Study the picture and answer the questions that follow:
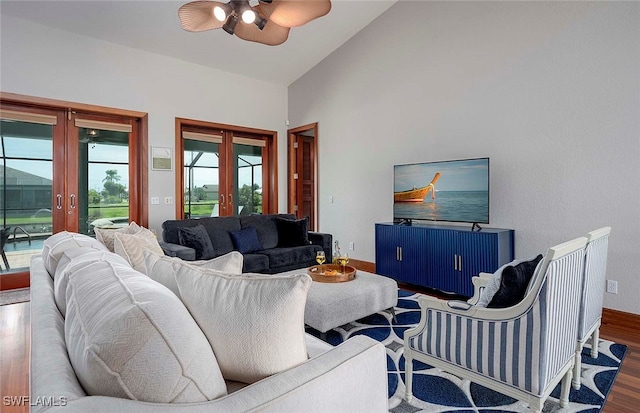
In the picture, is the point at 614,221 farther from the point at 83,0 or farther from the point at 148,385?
the point at 83,0

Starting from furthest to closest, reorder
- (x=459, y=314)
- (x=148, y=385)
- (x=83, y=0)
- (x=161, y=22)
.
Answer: (x=161, y=22), (x=83, y=0), (x=459, y=314), (x=148, y=385)

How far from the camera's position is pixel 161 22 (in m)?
4.09

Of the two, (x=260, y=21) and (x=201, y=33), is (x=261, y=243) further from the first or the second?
(x=201, y=33)

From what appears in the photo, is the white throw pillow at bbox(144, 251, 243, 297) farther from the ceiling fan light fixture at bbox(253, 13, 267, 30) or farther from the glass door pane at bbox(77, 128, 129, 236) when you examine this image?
the glass door pane at bbox(77, 128, 129, 236)

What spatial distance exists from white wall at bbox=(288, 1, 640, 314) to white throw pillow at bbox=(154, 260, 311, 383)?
3301 millimetres

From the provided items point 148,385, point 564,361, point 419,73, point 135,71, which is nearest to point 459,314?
point 564,361

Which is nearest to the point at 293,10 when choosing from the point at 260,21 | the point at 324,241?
the point at 260,21

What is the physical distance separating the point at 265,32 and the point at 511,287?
271cm

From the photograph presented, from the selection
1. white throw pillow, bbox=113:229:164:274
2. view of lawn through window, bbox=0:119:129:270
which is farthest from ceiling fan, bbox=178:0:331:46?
view of lawn through window, bbox=0:119:129:270

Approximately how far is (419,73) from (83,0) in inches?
152

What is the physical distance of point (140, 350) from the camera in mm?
680

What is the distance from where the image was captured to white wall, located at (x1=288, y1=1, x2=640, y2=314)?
2.93 metres

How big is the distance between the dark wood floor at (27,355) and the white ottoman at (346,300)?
1.47m

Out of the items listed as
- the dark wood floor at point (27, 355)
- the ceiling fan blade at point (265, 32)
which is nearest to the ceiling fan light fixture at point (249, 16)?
the ceiling fan blade at point (265, 32)
